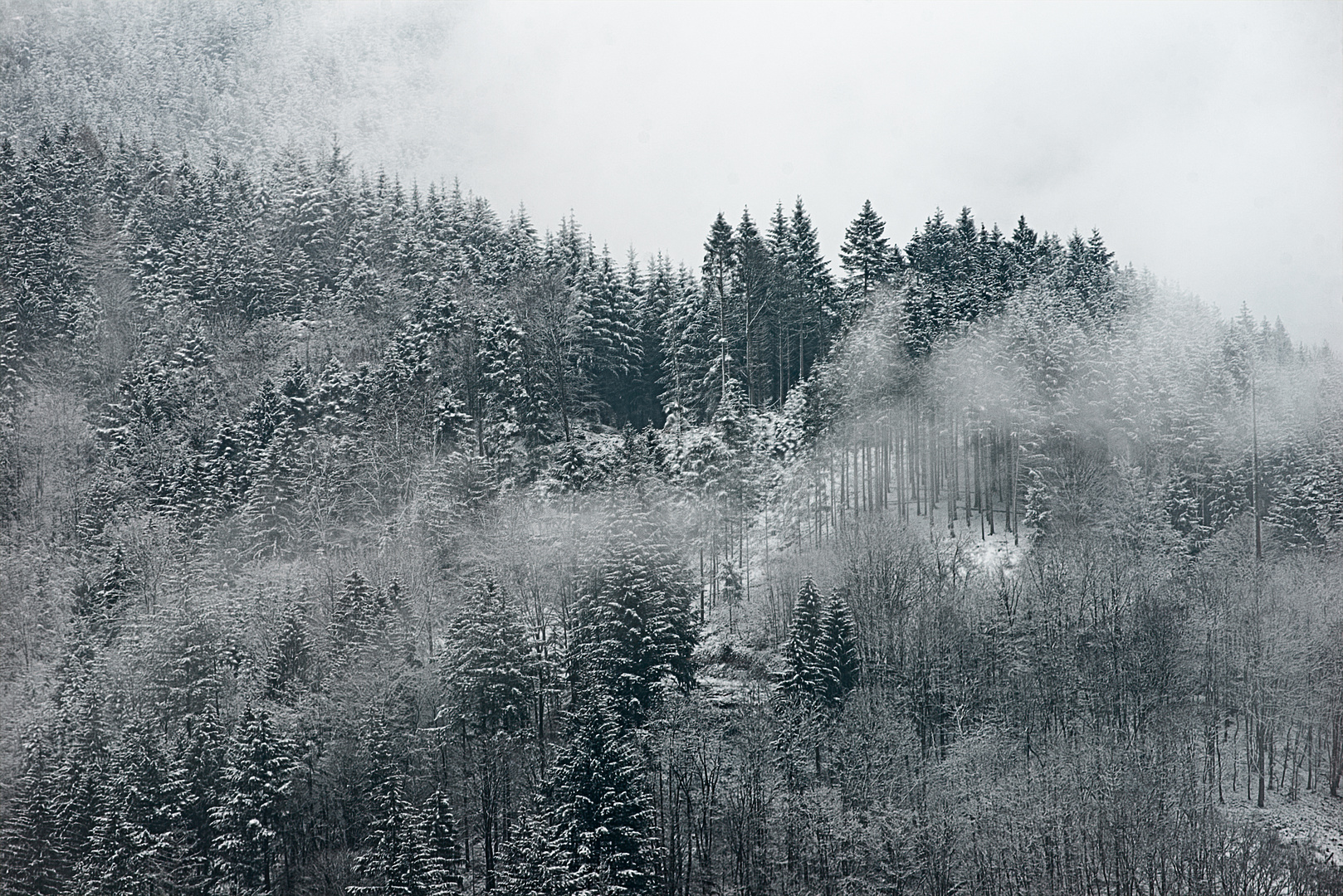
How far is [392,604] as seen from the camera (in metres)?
69.9

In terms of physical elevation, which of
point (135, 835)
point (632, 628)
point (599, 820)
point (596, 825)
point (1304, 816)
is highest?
point (632, 628)

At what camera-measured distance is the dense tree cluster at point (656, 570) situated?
5347 centimetres

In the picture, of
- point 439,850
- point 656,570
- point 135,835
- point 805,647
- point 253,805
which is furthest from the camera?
point 656,570

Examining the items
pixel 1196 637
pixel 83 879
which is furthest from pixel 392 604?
pixel 1196 637

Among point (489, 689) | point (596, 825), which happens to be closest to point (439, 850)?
point (596, 825)

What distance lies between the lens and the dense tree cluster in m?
53.5

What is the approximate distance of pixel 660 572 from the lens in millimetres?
65875

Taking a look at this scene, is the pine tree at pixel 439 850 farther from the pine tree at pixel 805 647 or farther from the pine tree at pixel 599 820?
the pine tree at pixel 805 647

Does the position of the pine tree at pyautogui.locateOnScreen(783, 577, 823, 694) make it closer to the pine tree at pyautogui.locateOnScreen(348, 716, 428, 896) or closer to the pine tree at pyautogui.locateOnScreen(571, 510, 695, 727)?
the pine tree at pyautogui.locateOnScreen(571, 510, 695, 727)

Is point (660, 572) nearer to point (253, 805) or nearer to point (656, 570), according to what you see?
point (656, 570)

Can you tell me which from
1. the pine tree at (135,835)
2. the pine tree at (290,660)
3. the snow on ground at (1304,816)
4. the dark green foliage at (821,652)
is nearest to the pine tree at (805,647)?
the dark green foliage at (821,652)

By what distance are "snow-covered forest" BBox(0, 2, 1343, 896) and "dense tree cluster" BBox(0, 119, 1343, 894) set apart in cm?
A: 30

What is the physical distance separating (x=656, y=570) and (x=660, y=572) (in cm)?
30

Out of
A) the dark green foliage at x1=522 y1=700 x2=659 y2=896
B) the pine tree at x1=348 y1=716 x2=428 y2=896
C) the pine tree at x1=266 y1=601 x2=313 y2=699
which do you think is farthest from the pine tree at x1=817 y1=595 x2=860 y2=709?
the pine tree at x1=266 y1=601 x2=313 y2=699
